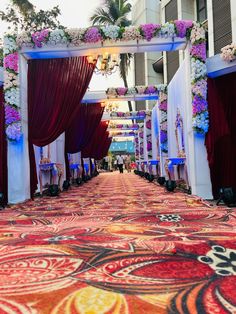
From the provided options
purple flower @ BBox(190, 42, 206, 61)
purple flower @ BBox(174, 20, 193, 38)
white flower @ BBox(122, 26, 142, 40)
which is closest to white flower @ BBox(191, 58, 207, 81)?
purple flower @ BBox(190, 42, 206, 61)

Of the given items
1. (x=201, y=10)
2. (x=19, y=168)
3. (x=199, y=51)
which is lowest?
(x=19, y=168)

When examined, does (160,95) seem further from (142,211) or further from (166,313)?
(166,313)

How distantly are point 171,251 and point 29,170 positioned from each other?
163 inches

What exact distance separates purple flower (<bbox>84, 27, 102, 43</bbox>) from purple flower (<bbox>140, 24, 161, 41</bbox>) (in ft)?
2.48

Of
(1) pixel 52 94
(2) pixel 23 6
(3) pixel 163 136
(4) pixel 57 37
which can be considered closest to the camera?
(4) pixel 57 37

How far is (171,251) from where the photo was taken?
203 centimetres

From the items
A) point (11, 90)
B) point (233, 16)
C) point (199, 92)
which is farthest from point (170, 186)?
point (233, 16)

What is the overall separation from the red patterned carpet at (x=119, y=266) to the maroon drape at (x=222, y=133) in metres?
1.91

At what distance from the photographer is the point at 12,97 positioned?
528 cm

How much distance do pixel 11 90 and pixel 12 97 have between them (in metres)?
0.13

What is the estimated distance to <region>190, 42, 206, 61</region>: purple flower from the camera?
5121mm

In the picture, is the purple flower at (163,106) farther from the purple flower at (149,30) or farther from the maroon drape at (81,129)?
the purple flower at (149,30)

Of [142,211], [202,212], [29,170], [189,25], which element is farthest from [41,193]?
[189,25]

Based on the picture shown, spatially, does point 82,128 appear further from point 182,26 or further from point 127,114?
point 127,114
